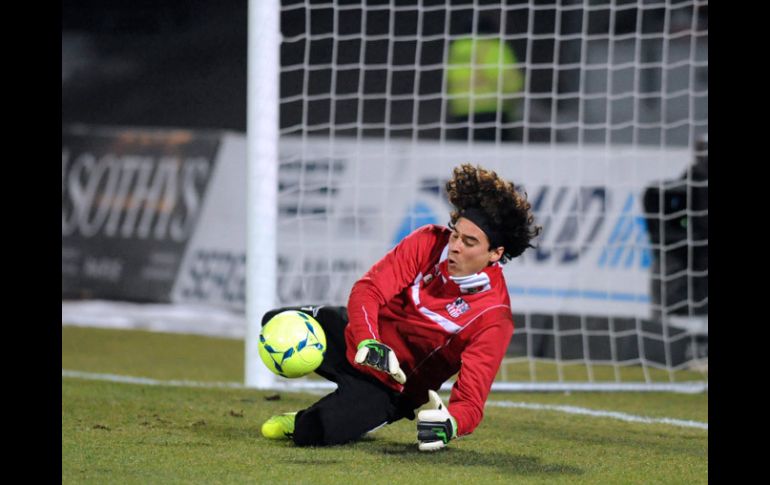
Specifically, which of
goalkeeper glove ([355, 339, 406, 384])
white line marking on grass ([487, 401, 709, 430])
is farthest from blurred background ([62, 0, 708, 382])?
goalkeeper glove ([355, 339, 406, 384])

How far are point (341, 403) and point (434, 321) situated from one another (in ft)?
1.63

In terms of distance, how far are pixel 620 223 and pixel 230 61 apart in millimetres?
3810

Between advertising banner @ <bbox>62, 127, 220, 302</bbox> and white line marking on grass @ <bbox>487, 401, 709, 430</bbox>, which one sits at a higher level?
advertising banner @ <bbox>62, 127, 220, 302</bbox>

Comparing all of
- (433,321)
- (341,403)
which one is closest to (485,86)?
(433,321)

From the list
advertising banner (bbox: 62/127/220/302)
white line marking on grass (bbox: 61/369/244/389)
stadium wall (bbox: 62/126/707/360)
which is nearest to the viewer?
white line marking on grass (bbox: 61/369/244/389)

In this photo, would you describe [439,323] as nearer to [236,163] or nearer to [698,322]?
[698,322]

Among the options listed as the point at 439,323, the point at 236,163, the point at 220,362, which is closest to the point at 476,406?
the point at 439,323

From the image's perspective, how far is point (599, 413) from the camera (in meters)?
6.05

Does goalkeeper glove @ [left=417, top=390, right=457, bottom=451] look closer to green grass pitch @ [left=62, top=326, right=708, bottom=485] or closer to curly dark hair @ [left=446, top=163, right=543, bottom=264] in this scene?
green grass pitch @ [left=62, top=326, right=708, bottom=485]

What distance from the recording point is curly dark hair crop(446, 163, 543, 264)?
4.48 meters

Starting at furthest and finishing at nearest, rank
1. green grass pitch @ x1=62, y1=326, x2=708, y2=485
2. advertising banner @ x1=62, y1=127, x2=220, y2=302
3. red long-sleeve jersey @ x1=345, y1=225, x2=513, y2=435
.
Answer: advertising banner @ x1=62, y1=127, x2=220, y2=302, red long-sleeve jersey @ x1=345, y1=225, x2=513, y2=435, green grass pitch @ x1=62, y1=326, x2=708, y2=485

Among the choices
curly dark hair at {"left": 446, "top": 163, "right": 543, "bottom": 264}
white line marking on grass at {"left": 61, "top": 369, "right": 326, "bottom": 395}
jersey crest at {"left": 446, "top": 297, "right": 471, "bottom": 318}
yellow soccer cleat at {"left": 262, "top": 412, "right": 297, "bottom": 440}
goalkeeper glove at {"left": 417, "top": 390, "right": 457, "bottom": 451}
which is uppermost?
curly dark hair at {"left": 446, "top": 163, "right": 543, "bottom": 264}

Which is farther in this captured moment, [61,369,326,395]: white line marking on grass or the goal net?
the goal net

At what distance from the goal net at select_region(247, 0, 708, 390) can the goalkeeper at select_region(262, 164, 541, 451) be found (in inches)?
116
